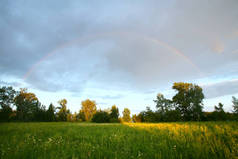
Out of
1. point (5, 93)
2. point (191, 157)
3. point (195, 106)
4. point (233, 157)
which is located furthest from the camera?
point (5, 93)

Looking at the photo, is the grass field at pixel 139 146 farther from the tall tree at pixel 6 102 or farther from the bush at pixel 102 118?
the tall tree at pixel 6 102

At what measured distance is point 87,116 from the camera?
212 ft

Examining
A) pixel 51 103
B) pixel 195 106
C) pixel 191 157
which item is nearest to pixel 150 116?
pixel 195 106

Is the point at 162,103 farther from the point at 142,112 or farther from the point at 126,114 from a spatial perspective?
the point at 126,114

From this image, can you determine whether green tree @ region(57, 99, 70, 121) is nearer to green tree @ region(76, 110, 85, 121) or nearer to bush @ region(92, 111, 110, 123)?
green tree @ region(76, 110, 85, 121)

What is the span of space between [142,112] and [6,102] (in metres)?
58.0

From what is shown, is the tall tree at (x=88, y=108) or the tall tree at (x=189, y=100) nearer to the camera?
the tall tree at (x=189, y=100)

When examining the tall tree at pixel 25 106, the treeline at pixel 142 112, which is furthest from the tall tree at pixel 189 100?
the tall tree at pixel 25 106

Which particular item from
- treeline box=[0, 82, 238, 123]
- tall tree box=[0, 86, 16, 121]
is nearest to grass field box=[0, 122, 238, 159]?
treeline box=[0, 82, 238, 123]

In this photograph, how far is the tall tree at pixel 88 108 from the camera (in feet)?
214

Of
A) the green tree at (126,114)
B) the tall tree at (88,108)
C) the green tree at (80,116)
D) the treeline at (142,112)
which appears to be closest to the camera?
the treeline at (142,112)

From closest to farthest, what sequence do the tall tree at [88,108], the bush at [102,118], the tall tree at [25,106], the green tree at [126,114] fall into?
the bush at [102,118], the tall tree at [25,106], the green tree at [126,114], the tall tree at [88,108]

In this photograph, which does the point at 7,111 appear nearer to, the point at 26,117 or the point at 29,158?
the point at 26,117

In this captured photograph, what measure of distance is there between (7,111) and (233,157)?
66.0 metres
